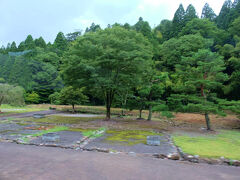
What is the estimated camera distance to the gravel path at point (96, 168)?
4.66 m

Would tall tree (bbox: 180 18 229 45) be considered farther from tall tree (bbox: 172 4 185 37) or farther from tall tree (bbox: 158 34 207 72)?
tall tree (bbox: 158 34 207 72)

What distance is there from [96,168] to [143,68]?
37.3ft

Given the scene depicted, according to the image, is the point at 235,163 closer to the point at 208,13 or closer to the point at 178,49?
the point at 178,49

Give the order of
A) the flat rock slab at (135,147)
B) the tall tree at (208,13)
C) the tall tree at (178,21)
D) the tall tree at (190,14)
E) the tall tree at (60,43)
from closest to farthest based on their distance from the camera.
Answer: the flat rock slab at (135,147), the tall tree at (178,21), the tall tree at (190,14), the tall tree at (208,13), the tall tree at (60,43)

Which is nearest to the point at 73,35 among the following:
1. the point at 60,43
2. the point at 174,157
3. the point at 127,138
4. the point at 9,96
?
the point at 60,43

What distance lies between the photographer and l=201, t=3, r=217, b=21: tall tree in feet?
137

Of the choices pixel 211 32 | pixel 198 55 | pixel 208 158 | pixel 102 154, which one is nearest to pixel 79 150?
pixel 102 154

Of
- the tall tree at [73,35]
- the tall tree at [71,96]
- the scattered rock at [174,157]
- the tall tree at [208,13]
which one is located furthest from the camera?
the tall tree at [73,35]

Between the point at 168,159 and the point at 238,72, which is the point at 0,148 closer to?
the point at 168,159

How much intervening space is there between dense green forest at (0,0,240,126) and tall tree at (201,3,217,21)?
0.21m

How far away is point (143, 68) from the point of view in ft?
50.4

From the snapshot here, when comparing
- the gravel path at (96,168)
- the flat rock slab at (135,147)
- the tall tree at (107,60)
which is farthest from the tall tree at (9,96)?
the flat rock slab at (135,147)

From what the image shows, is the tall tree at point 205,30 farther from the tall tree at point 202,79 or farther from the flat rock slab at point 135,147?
the flat rock slab at point 135,147

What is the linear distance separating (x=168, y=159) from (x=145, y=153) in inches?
34.6
